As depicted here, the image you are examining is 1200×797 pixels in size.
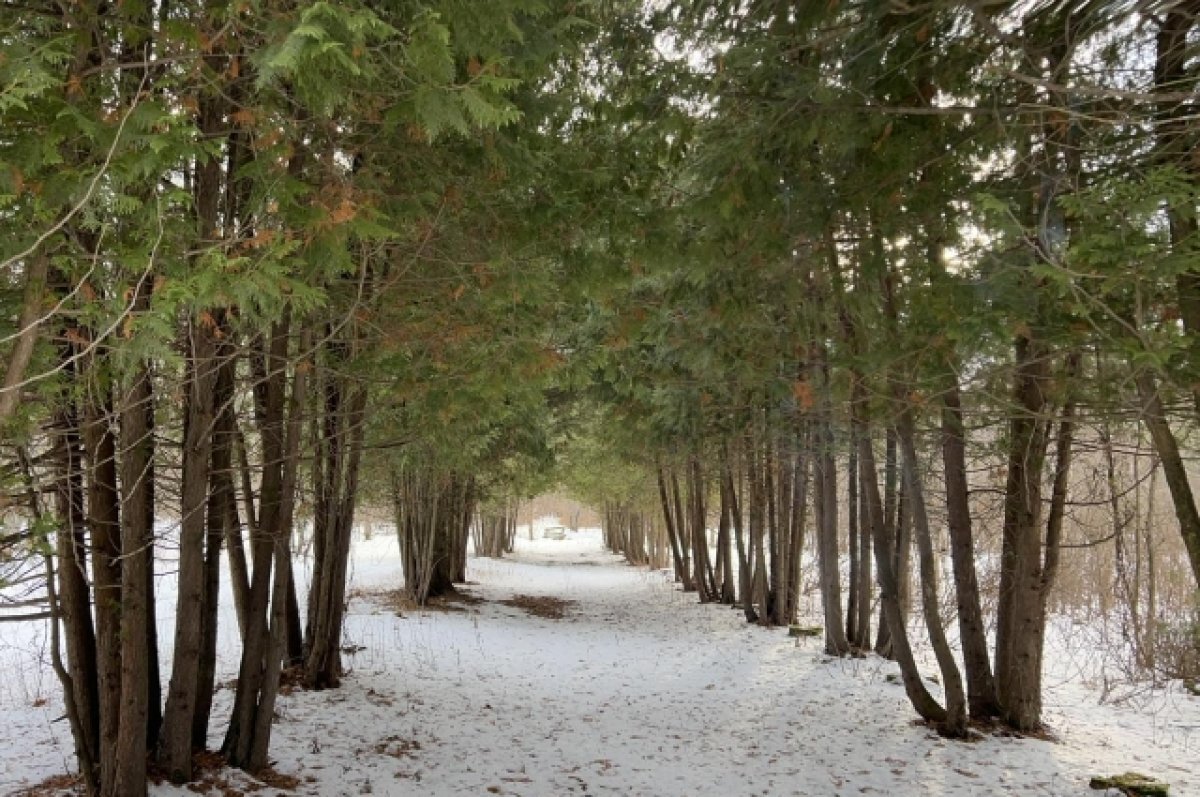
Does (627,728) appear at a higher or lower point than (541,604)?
higher

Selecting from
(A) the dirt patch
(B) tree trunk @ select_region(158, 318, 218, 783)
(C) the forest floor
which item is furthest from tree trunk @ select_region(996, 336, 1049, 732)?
(A) the dirt patch

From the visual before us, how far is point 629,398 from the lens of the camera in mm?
13516

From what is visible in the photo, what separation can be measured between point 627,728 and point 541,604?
10759 millimetres

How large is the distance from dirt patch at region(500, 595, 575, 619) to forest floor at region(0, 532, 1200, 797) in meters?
3.75

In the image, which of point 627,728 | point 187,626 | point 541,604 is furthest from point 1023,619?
point 541,604

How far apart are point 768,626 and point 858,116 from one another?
1082cm

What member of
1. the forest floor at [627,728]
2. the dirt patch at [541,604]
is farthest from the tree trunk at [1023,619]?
the dirt patch at [541,604]

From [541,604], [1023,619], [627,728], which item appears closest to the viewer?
[1023,619]

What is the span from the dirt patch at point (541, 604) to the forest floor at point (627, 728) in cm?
375

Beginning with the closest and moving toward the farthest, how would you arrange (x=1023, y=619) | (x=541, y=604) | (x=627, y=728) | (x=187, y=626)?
(x=187, y=626)
(x=1023, y=619)
(x=627, y=728)
(x=541, y=604)

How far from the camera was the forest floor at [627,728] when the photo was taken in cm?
571

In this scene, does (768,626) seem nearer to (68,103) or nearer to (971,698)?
(971,698)

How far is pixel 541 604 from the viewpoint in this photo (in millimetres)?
17906

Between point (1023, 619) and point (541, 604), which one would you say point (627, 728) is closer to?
point (1023, 619)
